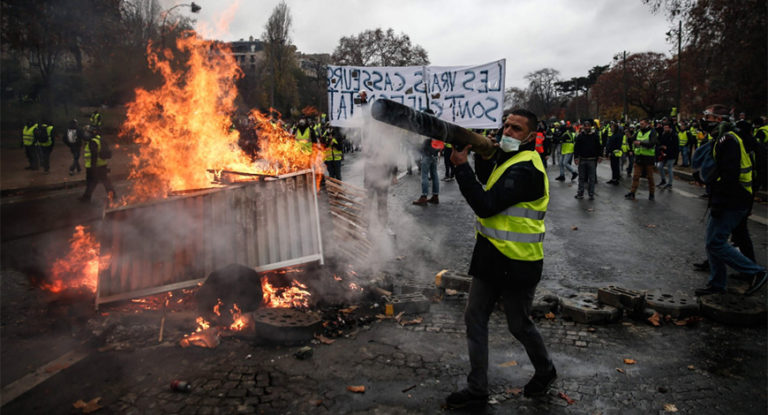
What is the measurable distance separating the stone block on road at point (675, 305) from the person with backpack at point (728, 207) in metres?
0.56

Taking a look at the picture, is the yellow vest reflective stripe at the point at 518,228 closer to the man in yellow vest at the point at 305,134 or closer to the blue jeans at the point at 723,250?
the blue jeans at the point at 723,250

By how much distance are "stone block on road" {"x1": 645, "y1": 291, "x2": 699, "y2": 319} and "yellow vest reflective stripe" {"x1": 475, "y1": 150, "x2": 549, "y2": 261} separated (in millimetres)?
2496

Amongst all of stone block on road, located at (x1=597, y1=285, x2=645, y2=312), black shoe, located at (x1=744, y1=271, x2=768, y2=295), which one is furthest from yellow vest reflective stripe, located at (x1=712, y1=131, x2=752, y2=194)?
stone block on road, located at (x1=597, y1=285, x2=645, y2=312)

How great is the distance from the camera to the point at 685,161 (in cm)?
2147

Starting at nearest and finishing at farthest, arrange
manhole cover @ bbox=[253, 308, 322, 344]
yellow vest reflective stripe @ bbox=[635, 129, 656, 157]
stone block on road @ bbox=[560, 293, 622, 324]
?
manhole cover @ bbox=[253, 308, 322, 344] < stone block on road @ bbox=[560, 293, 622, 324] < yellow vest reflective stripe @ bbox=[635, 129, 656, 157]

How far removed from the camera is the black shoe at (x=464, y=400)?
10.7ft

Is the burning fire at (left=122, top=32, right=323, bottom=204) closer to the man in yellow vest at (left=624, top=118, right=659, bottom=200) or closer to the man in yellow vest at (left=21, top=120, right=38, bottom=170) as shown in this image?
the man in yellow vest at (left=624, top=118, right=659, bottom=200)

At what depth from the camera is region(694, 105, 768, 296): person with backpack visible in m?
5.12

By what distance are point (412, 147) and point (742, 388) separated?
14129 mm

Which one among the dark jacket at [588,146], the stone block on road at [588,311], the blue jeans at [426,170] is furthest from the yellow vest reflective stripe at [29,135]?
the stone block on road at [588,311]

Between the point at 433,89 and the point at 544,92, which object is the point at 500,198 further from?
the point at 544,92

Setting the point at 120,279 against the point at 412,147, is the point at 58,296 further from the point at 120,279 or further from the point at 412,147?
the point at 412,147

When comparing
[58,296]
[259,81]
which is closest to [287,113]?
[259,81]

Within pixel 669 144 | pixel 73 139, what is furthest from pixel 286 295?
pixel 73 139
